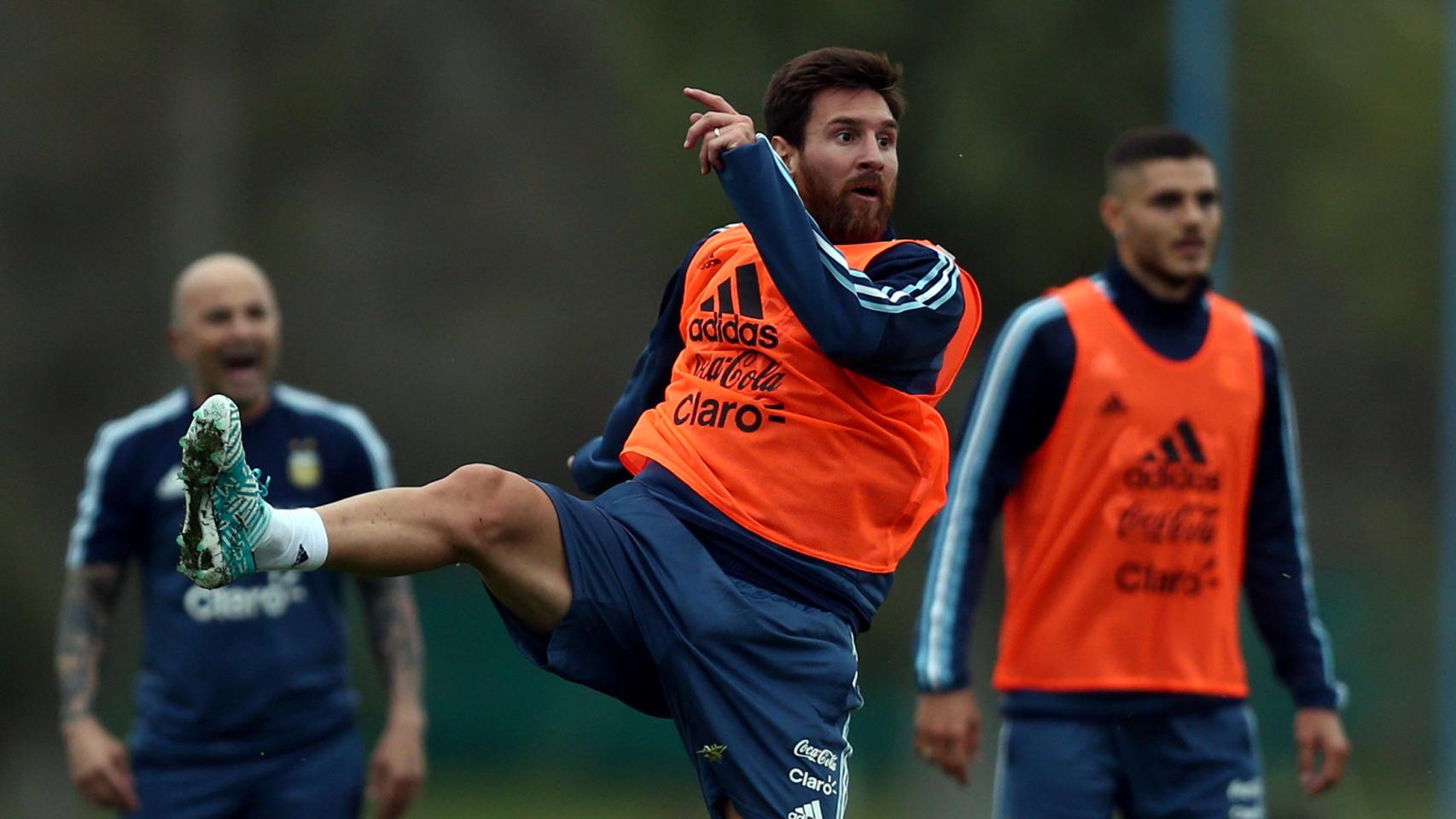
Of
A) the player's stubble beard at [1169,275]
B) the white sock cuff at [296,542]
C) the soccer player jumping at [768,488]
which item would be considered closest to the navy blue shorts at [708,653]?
the soccer player jumping at [768,488]

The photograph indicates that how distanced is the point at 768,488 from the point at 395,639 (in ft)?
9.08

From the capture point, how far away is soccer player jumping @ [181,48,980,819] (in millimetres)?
5074

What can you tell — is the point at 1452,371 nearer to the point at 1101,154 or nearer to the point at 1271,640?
the point at 1101,154

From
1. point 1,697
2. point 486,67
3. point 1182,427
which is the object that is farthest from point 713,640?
point 486,67

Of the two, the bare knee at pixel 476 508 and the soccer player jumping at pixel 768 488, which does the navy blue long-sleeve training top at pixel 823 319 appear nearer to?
the soccer player jumping at pixel 768 488

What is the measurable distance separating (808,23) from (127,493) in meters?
5.69

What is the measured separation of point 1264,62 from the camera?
13078 millimetres

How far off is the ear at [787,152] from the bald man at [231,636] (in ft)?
7.94

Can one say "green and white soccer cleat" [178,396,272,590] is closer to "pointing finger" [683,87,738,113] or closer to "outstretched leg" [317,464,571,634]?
"outstretched leg" [317,464,571,634]

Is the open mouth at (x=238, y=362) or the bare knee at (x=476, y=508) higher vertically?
the open mouth at (x=238, y=362)

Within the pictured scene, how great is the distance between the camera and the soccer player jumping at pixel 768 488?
507cm

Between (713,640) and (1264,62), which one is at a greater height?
(1264,62)

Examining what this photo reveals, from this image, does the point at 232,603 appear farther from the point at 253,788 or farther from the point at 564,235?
the point at 564,235

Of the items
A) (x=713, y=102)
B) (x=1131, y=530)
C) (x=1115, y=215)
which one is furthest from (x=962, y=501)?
(x=713, y=102)
